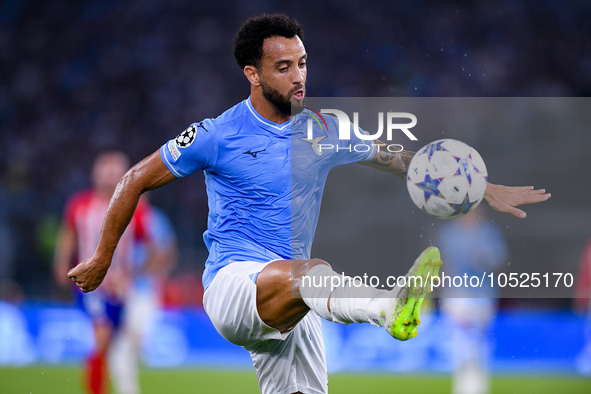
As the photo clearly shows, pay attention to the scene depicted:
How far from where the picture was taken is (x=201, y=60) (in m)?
13.6

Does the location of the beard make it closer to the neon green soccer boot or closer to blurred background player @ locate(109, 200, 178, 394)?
the neon green soccer boot

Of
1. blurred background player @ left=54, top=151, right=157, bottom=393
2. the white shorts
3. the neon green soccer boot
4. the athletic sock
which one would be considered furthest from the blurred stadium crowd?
the neon green soccer boot

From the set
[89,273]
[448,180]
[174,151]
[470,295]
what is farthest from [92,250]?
[448,180]

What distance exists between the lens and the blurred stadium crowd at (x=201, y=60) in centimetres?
1262

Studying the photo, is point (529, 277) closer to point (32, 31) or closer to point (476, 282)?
point (476, 282)

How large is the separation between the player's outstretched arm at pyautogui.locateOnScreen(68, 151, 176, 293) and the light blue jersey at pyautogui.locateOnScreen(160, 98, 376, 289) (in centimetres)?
8

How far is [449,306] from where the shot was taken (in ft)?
27.6

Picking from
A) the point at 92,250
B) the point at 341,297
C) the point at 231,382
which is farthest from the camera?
the point at 231,382

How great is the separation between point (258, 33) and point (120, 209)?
3.98 ft

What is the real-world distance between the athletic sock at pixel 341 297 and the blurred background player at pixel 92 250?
12.6 feet

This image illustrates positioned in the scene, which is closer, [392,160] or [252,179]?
[252,179]

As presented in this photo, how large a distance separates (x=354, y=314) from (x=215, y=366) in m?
5.97

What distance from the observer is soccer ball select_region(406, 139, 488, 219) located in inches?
150

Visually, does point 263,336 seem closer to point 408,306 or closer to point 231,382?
point 408,306
